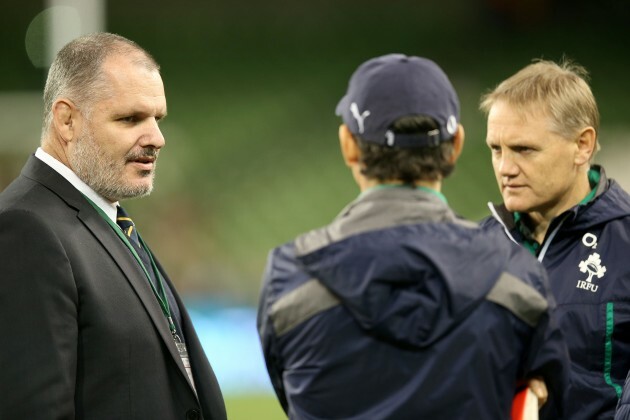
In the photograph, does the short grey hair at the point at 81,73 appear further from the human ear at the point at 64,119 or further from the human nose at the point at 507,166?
the human nose at the point at 507,166

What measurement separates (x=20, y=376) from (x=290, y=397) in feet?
2.00

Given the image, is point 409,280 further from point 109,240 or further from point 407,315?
point 109,240

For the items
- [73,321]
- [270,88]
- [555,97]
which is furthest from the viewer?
[270,88]

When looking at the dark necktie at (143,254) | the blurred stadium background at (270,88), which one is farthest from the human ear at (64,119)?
the blurred stadium background at (270,88)

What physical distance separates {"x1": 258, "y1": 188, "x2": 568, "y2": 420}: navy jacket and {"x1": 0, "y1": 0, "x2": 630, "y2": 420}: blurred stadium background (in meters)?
6.75

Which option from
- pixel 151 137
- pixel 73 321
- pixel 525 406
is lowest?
pixel 525 406

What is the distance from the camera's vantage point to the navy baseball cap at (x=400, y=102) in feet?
5.98

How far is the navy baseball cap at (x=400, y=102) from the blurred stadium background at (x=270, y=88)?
22.3ft

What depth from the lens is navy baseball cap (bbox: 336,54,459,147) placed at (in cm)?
182

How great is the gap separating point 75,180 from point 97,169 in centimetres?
6

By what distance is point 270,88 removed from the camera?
1017 centimetres

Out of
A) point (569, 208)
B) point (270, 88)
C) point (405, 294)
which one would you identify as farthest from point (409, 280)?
point (270, 88)

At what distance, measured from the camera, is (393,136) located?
1.82 meters

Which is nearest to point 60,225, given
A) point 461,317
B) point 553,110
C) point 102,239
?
point 102,239
